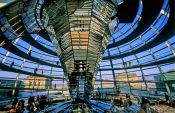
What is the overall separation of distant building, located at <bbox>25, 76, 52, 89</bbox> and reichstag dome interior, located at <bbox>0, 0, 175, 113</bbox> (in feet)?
0.15

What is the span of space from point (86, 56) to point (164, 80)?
38.4 ft

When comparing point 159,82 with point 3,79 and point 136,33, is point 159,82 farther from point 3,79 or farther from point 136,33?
point 3,79

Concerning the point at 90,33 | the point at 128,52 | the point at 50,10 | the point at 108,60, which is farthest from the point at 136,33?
the point at 50,10

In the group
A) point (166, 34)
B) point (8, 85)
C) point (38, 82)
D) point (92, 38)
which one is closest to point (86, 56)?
point (92, 38)

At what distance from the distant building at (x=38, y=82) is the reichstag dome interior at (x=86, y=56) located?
0.15ft

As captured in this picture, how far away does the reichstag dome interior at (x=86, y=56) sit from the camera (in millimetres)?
9539

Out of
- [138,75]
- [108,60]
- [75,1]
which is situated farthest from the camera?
[108,60]

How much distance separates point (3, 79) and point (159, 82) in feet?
53.2

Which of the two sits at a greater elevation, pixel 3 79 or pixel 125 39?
pixel 125 39

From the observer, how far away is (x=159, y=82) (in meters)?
18.7

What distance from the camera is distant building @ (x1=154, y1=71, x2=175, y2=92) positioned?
17.8 m

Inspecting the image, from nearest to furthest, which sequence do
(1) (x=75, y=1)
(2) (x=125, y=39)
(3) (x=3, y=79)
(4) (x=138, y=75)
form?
(1) (x=75, y=1) < (3) (x=3, y=79) < (2) (x=125, y=39) < (4) (x=138, y=75)

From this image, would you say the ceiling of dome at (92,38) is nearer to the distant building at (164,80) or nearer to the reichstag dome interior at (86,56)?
the reichstag dome interior at (86,56)

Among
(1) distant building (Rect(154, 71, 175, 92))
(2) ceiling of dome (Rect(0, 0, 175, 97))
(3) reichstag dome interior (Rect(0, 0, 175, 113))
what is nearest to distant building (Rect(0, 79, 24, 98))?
(3) reichstag dome interior (Rect(0, 0, 175, 113))
